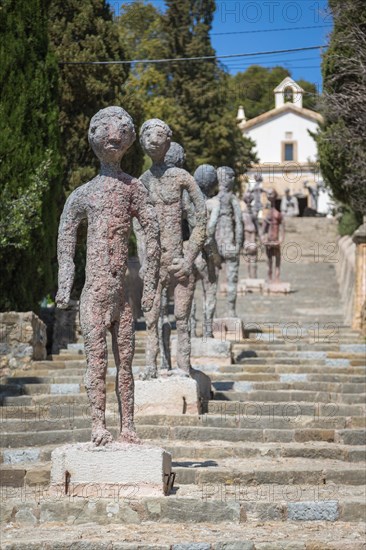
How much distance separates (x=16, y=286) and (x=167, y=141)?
528cm

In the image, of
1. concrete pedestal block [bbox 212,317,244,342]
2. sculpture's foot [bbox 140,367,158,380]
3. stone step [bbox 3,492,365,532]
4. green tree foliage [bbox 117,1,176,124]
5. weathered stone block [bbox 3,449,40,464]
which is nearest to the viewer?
stone step [bbox 3,492,365,532]

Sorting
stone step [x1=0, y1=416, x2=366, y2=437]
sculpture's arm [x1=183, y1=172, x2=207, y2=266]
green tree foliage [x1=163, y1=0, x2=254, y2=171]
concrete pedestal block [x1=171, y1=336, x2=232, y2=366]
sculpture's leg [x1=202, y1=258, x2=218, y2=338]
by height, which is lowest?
stone step [x1=0, y1=416, x2=366, y2=437]

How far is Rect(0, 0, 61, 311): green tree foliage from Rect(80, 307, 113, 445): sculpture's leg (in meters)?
6.62

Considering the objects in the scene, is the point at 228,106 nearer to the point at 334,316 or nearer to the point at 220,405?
the point at 334,316

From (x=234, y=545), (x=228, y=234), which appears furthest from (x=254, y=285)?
(x=234, y=545)

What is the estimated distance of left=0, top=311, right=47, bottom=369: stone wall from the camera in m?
13.0

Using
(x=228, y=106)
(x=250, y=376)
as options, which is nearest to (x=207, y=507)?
(x=250, y=376)

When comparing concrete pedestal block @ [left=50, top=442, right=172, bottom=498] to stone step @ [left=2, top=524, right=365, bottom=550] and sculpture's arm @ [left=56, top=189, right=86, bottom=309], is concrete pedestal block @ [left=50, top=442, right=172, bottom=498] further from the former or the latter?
sculpture's arm @ [left=56, top=189, right=86, bottom=309]

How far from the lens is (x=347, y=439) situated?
10.2 metres

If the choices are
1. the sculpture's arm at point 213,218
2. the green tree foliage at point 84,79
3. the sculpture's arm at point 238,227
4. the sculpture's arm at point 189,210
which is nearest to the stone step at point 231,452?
the sculpture's arm at point 189,210

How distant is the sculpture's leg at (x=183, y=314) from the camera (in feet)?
34.3

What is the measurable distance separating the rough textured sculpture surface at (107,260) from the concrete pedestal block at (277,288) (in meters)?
16.1

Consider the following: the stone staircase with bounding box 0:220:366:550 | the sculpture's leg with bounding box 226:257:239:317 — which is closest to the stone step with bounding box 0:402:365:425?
the stone staircase with bounding box 0:220:366:550

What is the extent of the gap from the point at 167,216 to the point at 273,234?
13.5 meters
